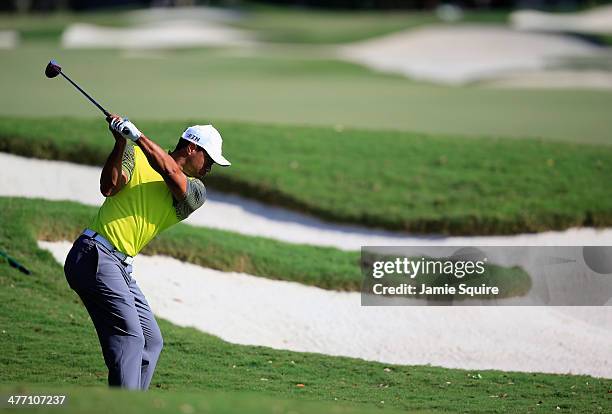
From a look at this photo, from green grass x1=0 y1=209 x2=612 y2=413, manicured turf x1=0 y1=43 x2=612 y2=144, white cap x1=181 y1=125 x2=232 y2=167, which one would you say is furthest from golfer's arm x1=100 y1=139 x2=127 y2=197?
manicured turf x1=0 y1=43 x2=612 y2=144

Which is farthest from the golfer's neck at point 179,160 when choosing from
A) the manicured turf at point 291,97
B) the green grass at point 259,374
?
the manicured turf at point 291,97

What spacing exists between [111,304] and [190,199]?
3.28 ft

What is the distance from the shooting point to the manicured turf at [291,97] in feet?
67.6

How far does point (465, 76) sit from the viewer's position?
33.6 metres

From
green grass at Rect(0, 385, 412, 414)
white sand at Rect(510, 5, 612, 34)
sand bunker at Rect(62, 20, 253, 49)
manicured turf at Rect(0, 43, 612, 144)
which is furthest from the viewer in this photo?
white sand at Rect(510, 5, 612, 34)

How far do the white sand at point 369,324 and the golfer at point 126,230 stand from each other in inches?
163

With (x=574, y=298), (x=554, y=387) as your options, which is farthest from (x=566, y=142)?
(x=554, y=387)

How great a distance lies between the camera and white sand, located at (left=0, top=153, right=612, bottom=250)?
51.0 feet

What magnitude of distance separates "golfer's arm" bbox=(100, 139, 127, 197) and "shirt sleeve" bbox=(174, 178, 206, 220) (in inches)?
20.0

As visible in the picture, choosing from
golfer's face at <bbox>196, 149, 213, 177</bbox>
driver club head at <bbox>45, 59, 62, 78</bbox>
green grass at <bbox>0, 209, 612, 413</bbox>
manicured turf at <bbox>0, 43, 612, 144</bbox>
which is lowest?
manicured turf at <bbox>0, 43, 612, 144</bbox>

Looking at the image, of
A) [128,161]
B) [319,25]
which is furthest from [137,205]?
[319,25]

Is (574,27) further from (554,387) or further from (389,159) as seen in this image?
(554,387)

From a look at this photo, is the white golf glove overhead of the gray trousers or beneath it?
overhead

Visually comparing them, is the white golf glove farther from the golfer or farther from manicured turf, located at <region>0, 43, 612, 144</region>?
manicured turf, located at <region>0, 43, 612, 144</region>
